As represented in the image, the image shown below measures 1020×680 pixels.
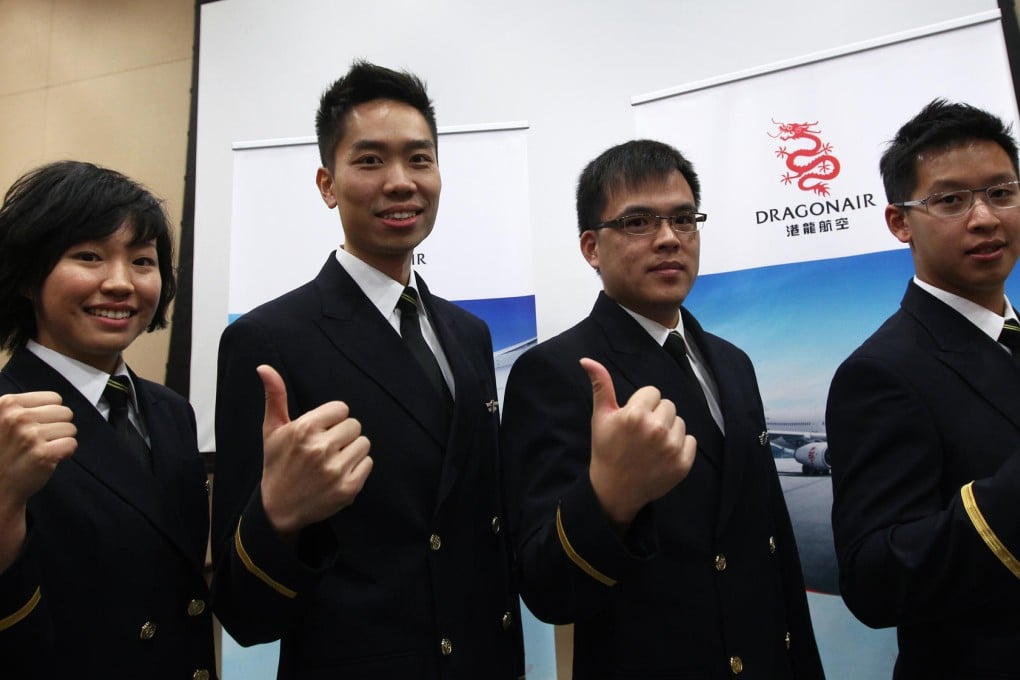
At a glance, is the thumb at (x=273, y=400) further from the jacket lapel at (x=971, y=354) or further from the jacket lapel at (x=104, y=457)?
the jacket lapel at (x=971, y=354)

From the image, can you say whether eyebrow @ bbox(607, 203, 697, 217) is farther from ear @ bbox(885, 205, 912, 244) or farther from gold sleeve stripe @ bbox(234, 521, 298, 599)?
gold sleeve stripe @ bbox(234, 521, 298, 599)

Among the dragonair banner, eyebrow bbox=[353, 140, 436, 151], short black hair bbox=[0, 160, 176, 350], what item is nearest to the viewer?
short black hair bbox=[0, 160, 176, 350]

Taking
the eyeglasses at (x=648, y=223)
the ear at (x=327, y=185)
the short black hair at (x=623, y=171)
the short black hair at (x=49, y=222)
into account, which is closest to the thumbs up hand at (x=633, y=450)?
the eyeglasses at (x=648, y=223)

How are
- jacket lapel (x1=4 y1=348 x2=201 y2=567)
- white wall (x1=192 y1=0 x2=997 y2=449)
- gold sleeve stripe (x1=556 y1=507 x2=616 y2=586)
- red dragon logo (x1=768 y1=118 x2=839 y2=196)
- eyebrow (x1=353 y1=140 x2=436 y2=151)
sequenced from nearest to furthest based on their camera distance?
gold sleeve stripe (x1=556 y1=507 x2=616 y2=586) < jacket lapel (x1=4 y1=348 x2=201 y2=567) < eyebrow (x1=353 y1=140 x2=436 y2=151) < red dragon logo (x1=768 y1=118 x2=839 y2=196) < white wall (x1=192 y1=0 x2=997 y2=449)

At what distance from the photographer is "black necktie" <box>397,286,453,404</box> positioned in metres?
1.44

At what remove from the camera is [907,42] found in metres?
2.38

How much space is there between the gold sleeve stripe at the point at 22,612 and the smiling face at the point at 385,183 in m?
0.84

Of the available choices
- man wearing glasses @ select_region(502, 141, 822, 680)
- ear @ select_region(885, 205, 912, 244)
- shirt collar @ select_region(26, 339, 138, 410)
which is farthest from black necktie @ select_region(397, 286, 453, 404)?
ear @ select_region(885, 205, 912, 244)

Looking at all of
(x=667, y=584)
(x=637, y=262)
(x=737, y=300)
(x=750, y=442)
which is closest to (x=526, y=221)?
(x=737, y=300)

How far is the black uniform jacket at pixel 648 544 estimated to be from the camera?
46.6 inches

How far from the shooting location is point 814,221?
8.11ft

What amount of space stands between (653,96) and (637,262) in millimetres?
1410

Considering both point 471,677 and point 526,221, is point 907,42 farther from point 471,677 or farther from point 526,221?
point 471,677

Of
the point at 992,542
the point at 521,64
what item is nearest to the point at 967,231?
the point at 992,542
